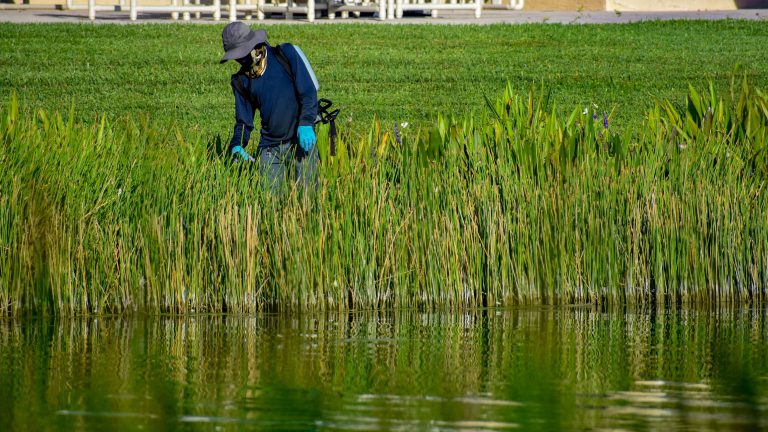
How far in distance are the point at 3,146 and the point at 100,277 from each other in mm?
841

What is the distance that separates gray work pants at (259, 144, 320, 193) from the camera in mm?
8195

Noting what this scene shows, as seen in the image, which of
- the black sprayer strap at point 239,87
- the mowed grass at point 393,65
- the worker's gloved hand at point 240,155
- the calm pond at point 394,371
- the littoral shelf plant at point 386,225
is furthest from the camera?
the mowed grass at point 393,65

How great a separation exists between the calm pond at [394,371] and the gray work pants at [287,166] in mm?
744

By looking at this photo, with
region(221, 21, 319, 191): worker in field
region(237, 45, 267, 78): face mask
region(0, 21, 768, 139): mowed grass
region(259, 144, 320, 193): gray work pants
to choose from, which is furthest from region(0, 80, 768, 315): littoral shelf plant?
region(0, 21, 768, 139): mowed grass

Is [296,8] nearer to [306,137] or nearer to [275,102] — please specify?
[275,102]

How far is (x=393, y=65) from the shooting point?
16.4 m

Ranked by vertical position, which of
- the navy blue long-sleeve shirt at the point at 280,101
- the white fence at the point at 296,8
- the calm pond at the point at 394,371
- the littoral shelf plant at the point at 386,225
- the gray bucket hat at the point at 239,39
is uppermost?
the white fence at the point at 296,8

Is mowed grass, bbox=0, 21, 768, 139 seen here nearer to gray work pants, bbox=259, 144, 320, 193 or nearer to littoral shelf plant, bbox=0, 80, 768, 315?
gray work pants, bbox=259, 144, 320, 193

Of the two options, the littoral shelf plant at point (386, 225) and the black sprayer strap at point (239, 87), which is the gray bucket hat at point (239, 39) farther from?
the littoral shelf plant at point (386, 225)

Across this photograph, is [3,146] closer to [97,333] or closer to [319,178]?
[97,333]

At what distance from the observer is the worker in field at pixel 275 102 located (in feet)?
27.5

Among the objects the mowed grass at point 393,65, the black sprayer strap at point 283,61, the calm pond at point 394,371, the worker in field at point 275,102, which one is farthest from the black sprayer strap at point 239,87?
the mowed grass at point 393,65

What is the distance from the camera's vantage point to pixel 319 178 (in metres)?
8.23

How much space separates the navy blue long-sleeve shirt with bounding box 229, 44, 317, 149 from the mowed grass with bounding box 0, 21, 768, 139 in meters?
4.42
